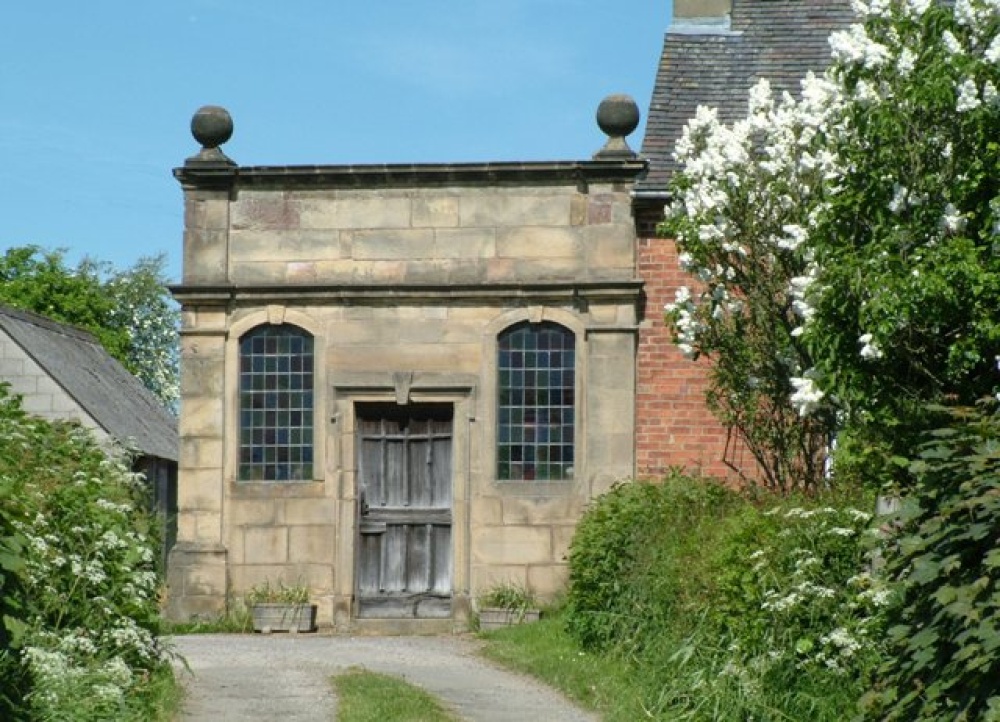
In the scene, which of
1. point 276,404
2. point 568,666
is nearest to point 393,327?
point 276,404

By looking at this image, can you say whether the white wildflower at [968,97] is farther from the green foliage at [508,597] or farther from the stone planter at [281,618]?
the stone planter at [281,618]

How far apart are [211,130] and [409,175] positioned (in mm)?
2357

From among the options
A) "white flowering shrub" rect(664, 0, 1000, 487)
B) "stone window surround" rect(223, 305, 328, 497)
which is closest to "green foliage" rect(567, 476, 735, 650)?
"white flowering shrub" rect(664, 0, 1000, 487)

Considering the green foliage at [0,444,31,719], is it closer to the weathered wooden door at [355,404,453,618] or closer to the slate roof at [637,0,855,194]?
the weathered wooden door at [355,404,453,618]

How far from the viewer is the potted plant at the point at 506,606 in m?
18.8

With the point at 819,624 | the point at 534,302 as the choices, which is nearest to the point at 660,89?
the point at 534,302

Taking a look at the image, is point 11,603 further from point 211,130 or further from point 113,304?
point 113,304

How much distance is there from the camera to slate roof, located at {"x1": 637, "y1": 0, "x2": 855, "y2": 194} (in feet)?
68.7

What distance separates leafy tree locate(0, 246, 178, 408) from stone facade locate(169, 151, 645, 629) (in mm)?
34690

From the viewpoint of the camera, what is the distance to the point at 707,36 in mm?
22297

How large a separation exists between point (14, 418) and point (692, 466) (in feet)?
27.9

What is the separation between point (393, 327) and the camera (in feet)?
64.7

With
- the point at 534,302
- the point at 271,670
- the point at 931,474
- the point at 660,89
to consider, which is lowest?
the point at 271,670

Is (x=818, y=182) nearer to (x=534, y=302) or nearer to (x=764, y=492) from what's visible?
(x=764, y=492)
